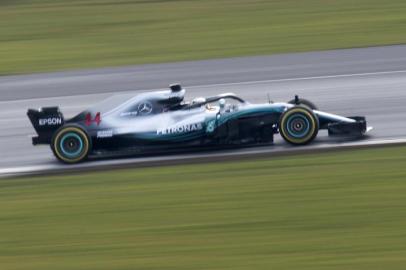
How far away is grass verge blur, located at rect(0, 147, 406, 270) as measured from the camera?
356 inches

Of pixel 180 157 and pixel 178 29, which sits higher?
pixel 178 29

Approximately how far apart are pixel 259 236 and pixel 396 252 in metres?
1.43

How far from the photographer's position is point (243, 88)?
20109 mm

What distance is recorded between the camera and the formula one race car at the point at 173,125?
1420cm

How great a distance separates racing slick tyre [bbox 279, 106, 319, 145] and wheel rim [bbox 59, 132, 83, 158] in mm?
2846

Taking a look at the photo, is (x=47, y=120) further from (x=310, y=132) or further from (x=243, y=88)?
(x=243, y=88)

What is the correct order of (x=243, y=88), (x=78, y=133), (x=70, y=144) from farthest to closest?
1. (x=243, y=88)
2. (x=70, y=144)
3. (x=78, y=133)

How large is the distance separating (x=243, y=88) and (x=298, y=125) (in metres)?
6.06

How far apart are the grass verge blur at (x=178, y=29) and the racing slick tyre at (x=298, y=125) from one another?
974 cm

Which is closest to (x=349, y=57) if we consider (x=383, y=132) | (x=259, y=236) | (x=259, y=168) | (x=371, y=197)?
(x=383, y=132)

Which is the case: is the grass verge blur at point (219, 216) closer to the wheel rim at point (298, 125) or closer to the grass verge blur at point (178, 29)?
the wheel rim at point (298, 125)

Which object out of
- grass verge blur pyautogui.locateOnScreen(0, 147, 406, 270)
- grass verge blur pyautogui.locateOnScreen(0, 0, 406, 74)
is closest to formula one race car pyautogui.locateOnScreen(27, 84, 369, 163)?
grass verge blur pyautogui.locateOnScreen(0, 147, 406, 270)

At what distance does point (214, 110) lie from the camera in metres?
14.4

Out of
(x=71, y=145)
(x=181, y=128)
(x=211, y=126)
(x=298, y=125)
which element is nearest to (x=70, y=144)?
(x=71, y=145)
